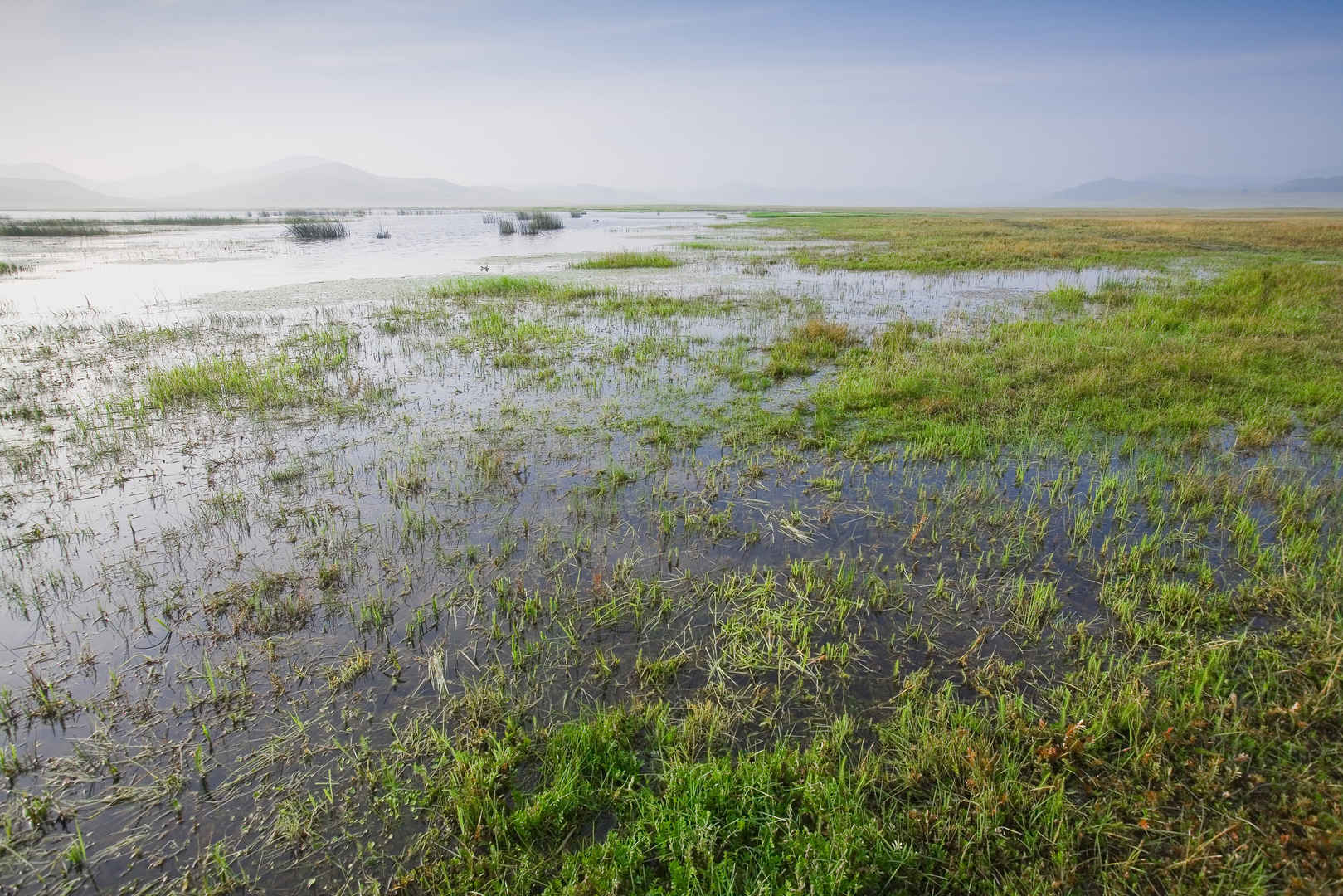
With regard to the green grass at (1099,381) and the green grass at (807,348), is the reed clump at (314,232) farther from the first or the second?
the green grass at (1099,381)

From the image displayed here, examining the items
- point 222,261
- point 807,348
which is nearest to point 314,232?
point 222,261

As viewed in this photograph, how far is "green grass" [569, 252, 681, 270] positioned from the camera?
31531mm

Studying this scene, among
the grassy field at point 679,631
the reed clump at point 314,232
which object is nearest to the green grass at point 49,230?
the reed clump at point 314,232

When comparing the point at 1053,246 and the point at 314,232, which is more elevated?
the point at 314,232

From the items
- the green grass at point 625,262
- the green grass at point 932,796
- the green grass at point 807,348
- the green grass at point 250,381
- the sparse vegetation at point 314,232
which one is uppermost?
the sparse vegetation at point 314,232

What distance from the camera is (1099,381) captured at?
1159 cm

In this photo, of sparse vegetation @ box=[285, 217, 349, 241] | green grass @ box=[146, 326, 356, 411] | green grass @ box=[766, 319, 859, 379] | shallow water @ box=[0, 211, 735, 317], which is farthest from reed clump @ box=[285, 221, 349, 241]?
green grass @ box=[766, 319, 859, 379]

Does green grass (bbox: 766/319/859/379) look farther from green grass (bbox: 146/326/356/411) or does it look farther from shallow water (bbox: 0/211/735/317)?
shallow water (bbox: 0/211/735/317)

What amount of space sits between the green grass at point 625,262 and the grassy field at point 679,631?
67.4ft

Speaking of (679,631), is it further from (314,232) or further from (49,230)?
(49,230)

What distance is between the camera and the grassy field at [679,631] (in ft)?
11.5

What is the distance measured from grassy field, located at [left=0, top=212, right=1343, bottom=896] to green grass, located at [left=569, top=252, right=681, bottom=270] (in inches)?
809

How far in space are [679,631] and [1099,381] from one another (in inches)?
439

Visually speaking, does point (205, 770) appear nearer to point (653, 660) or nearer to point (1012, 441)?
point (653, 660)
